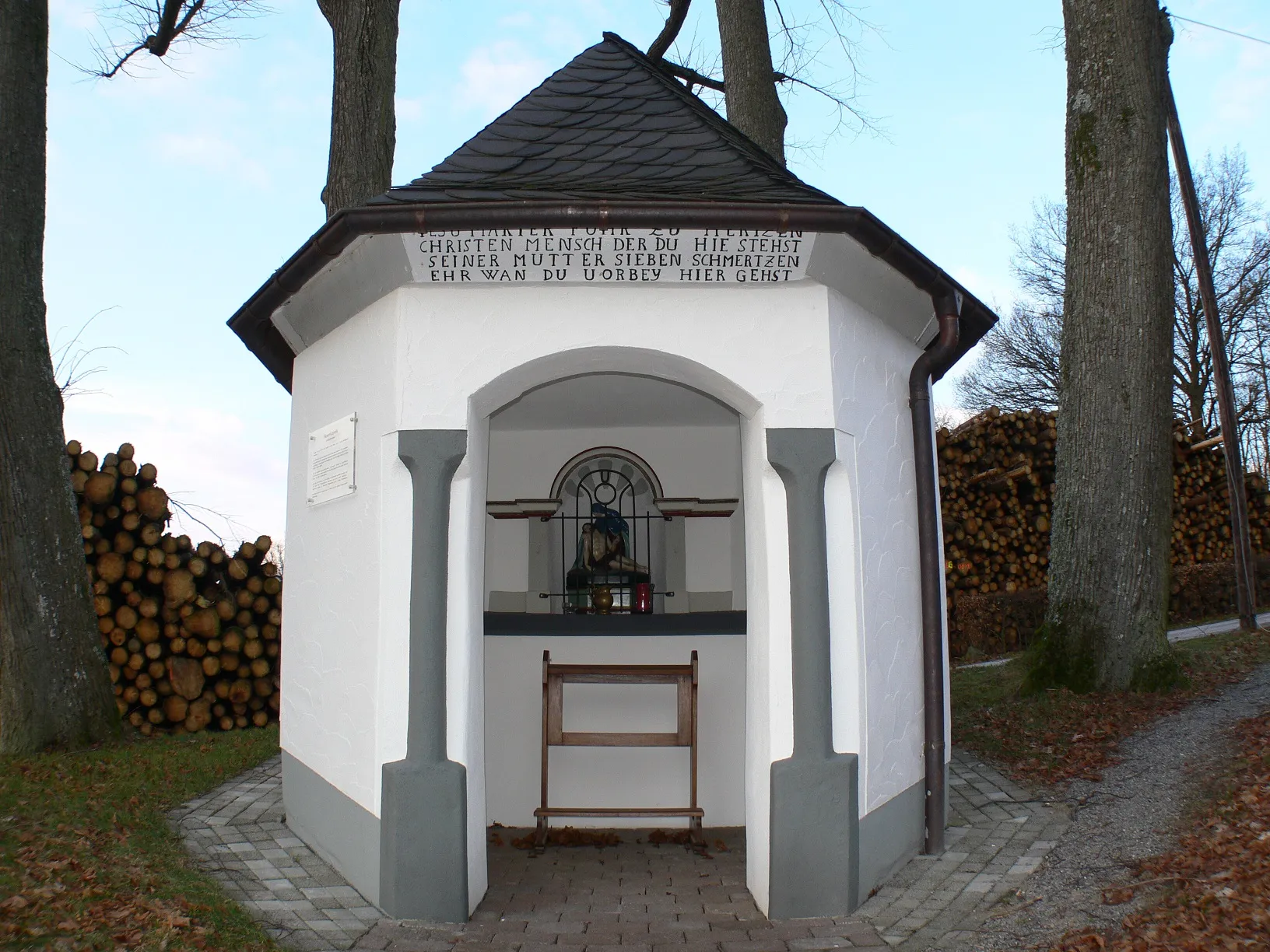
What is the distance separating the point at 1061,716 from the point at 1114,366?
8.13ft

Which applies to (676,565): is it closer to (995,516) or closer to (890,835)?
(890,835)

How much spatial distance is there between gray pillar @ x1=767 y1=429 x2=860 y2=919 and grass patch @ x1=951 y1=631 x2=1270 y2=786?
1906 millimetres

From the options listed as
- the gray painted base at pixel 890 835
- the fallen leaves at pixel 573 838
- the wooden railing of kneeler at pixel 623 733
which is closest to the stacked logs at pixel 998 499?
the wooden railing of kneeler at pixel 623 733

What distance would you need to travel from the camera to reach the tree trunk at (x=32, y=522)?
6734 millimetres

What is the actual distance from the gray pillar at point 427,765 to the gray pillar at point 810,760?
1.34 m

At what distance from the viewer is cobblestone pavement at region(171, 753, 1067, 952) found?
4195mm

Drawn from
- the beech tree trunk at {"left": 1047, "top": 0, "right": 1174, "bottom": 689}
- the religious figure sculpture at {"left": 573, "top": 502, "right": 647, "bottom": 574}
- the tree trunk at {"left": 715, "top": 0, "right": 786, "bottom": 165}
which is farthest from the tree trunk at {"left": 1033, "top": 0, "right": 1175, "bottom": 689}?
the tree trunk at {"left": 715, "top": 0, "right": 786, "bottom": 165}

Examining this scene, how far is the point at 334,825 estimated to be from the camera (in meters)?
4.99

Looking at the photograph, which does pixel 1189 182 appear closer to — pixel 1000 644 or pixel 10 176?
pixel 1000 644

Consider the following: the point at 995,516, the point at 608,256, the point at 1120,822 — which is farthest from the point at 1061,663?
the point at 995,516

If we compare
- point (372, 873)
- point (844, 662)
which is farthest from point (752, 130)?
point (372, 873)

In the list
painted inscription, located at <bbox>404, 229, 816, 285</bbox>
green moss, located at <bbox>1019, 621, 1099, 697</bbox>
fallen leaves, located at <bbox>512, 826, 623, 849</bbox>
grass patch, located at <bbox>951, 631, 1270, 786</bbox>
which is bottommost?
fallen leaves, located at <bbox>512, 826, 623, 849</bbox>

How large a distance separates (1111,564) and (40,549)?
275 inches

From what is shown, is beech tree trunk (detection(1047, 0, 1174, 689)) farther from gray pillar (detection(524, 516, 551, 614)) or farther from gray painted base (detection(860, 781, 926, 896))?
gray pillar (detection(524, 516, 551, 614))
